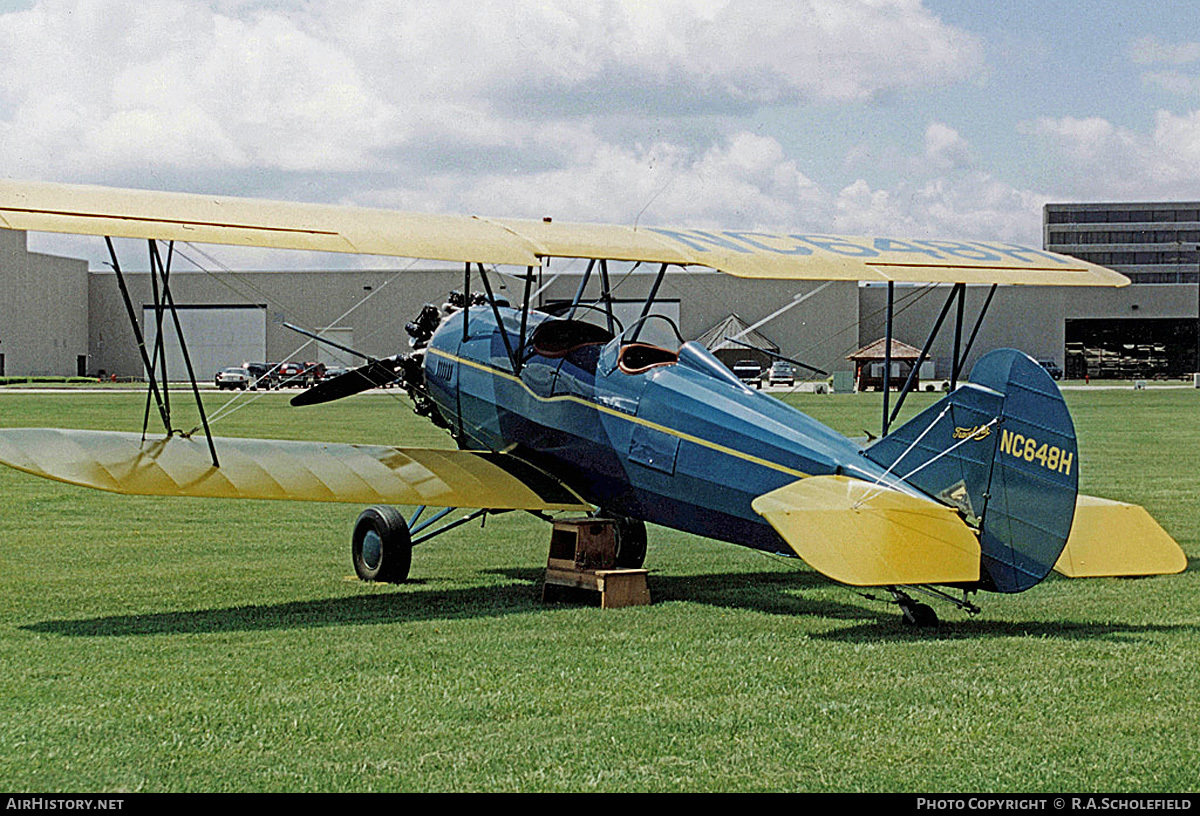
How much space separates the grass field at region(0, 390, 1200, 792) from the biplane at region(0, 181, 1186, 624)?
22.1 inches

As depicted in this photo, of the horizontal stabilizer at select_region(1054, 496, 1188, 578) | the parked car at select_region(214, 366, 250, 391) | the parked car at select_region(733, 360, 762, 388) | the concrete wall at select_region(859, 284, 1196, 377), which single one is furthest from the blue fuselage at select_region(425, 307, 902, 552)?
the concrete wall at select_region(859, 284, 1196, 377)

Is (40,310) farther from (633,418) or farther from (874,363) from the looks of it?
(633,418)

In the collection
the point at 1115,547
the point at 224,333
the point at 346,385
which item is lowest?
the point at 1115,547

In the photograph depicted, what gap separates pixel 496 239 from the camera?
923 cm

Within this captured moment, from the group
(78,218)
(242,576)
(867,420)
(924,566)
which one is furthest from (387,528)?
(867,420)

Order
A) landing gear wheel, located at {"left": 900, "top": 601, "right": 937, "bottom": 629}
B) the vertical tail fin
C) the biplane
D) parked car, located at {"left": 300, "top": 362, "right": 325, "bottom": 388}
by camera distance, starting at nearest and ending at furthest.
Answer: the vertical tail fin < the biplane < landing gear wheel, located at {"left": 900, "top": 601, "right": 937, "bottom": 629} < parked car, located at {"left": 300, "top": 362, "right": 325, "bottom": 388}

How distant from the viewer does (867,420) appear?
35.9 metres

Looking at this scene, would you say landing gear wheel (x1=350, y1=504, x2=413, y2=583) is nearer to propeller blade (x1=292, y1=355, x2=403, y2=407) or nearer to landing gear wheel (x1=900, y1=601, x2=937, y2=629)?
propeller blade (x1=292, y1=355, x2=403, y2=407)

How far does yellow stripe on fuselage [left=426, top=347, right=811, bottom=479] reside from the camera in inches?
330

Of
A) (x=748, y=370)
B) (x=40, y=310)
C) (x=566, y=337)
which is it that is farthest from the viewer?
(x=40, y=310)

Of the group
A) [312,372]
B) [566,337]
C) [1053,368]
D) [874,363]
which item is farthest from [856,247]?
[1053,368]

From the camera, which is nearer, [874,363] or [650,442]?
[650,442]

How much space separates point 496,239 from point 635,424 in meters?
1.55

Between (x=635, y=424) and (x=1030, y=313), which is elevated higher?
(x=1030, y=313)
